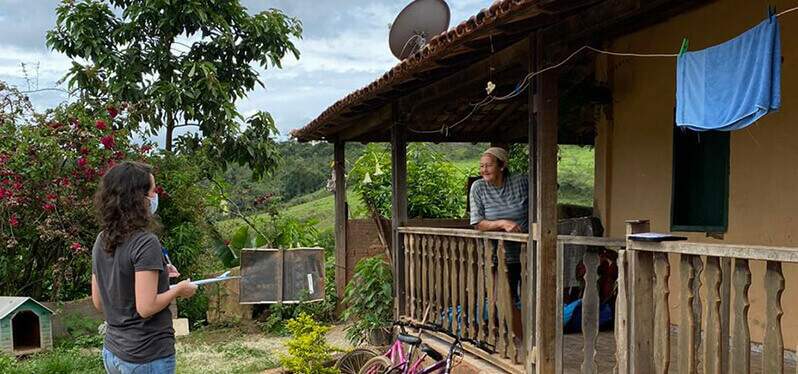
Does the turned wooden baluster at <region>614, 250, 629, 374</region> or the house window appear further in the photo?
the house window

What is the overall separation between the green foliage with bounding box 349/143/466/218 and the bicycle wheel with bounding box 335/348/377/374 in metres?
3.37

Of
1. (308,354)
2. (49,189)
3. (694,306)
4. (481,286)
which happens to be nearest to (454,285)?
(481,286)

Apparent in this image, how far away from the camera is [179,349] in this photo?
29.7 ft

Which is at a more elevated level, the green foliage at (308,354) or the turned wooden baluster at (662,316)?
the turned wooden baluster at (662,316)

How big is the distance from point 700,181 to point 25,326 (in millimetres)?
7853

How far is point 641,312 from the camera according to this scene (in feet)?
11.9

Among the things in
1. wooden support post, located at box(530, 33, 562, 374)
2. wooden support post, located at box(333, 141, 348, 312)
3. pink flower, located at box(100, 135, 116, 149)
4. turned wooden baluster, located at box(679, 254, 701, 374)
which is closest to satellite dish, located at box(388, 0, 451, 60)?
wooden support post, located at box(530, 33, 562, 374)

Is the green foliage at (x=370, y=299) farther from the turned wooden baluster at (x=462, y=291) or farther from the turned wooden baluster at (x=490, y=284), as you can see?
the turned wooden baluster at (x=490, y=284)

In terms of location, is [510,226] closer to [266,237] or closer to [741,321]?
[741,321]

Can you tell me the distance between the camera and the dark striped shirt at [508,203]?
5.61 metres

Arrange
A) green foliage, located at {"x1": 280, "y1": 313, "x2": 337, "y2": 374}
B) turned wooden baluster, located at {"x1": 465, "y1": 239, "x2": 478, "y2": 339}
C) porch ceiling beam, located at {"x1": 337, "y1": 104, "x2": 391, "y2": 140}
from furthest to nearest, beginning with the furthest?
porch ceiling beam, located at {"x1": 337, "y1": 104, "x2": 391, "y2": 140} → green foliage, located at {"x1": 280, "y1": 313, "x2": 337, "y2": 374} → turned wooden baluster, located at {"x1": 465, "y1": 239, "x2": 478, "y2": 339}

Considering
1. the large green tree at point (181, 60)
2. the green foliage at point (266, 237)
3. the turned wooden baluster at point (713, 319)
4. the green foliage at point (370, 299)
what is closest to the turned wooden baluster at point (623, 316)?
the turned wooden baluster at point (713, 319)

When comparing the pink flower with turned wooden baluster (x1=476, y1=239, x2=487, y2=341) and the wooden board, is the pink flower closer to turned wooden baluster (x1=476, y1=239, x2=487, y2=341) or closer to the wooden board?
the wooden board

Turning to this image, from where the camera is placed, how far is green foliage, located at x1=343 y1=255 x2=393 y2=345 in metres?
7.88
